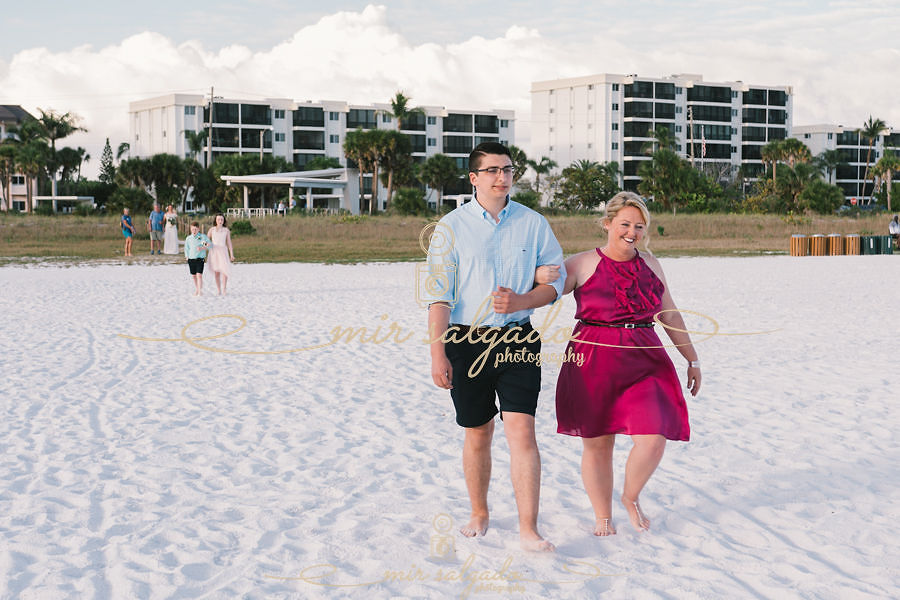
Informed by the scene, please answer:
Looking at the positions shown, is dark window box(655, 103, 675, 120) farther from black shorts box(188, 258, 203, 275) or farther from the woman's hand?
the woman's hand

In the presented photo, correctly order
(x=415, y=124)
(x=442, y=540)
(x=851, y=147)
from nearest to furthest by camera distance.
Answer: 1. (x=442, y=540)
2. (x=415, y=124)
3. (x=851, y=147)

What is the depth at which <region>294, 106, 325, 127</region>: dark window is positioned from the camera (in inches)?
4163

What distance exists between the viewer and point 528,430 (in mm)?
4195

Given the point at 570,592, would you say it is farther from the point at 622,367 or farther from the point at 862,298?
the point at 862,298

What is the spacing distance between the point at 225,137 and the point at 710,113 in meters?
53.9

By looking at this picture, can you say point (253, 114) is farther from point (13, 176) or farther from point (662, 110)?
point (662, 110)

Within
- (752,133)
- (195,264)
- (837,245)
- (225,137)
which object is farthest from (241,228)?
(752,133)

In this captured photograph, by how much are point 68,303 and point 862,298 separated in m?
12.6

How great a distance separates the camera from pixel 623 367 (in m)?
4.35

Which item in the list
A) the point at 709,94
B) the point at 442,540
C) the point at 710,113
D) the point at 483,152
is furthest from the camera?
the point at 709,94

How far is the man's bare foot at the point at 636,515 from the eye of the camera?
4.62 m

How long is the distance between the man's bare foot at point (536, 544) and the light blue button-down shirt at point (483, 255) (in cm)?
91

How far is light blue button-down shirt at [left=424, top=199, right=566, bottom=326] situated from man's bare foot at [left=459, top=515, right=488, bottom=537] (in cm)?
95

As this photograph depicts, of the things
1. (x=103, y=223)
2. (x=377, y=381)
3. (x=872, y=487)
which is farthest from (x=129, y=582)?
(x=103, y=223)
